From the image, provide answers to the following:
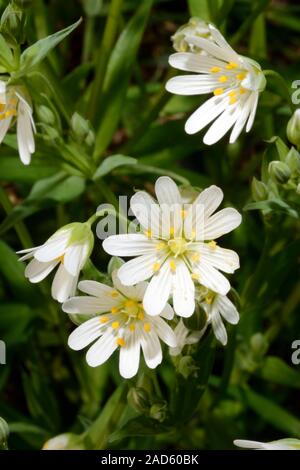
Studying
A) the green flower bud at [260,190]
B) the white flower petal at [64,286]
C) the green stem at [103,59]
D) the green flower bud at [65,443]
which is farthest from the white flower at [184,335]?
the green stem at [103,59]

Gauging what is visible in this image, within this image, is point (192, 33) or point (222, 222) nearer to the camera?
point (222, 222)

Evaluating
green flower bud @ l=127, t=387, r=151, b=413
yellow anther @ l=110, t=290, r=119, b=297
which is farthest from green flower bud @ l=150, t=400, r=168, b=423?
yellow anther @ l=110, t=290, r=119, b=297

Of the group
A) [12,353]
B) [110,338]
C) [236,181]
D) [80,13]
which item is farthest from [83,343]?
[80,13]

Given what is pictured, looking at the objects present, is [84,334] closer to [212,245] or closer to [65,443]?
[212,245]

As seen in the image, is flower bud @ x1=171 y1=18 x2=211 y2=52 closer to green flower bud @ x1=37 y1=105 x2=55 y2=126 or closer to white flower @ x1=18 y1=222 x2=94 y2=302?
green flower bud @ x1=37 y1=105 x2=55 y2=126

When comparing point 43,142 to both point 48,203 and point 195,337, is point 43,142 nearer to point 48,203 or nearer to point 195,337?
point 48,203

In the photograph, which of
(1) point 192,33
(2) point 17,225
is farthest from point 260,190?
(2) point 17,225

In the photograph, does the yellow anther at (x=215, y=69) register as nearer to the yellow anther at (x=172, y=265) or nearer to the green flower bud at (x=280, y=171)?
the green flower bud at (x=280, y=171)
